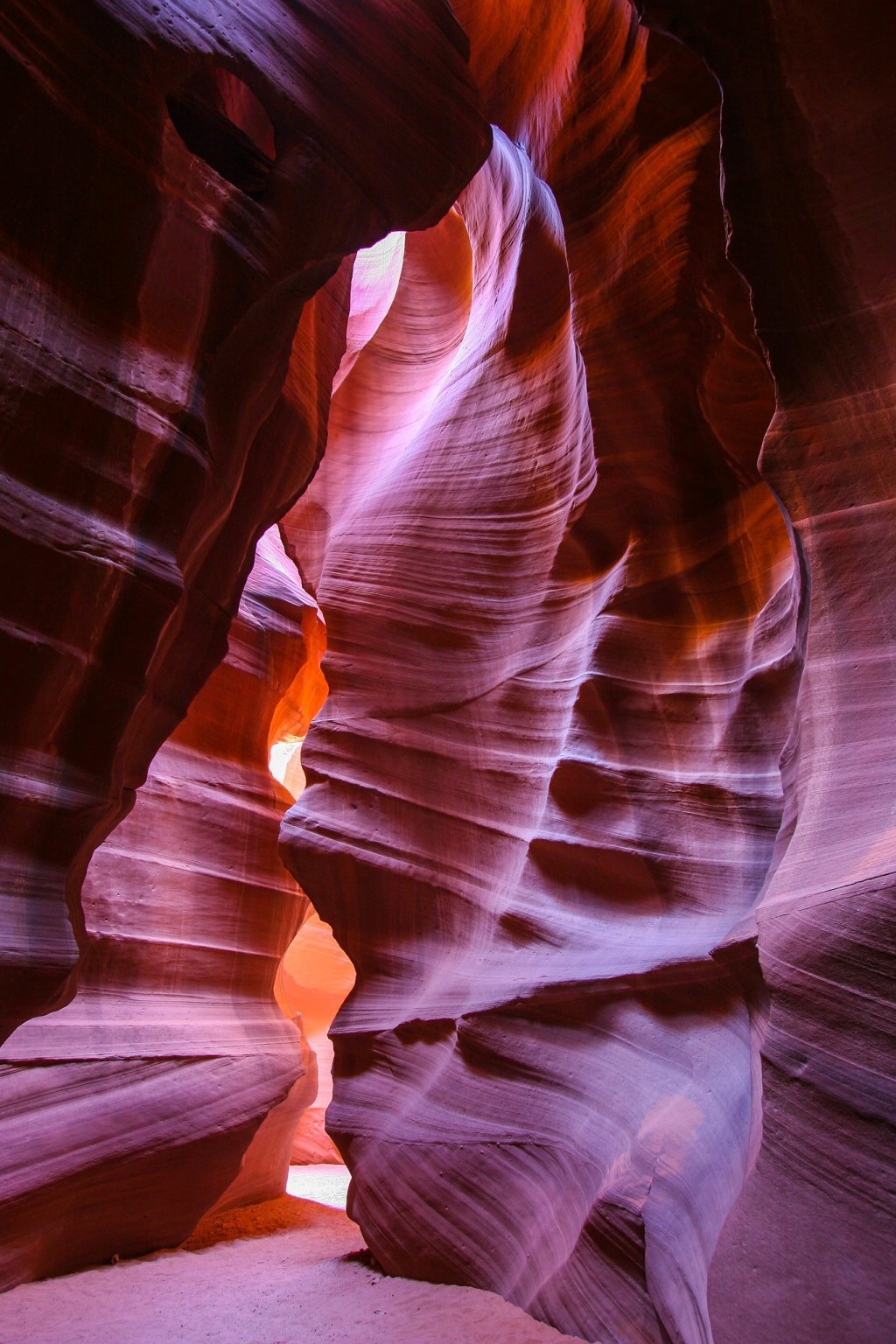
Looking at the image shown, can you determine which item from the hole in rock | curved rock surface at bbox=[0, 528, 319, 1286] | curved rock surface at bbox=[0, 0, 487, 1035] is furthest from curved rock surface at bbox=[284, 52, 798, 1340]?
the hole in rock

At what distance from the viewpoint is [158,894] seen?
6898mm

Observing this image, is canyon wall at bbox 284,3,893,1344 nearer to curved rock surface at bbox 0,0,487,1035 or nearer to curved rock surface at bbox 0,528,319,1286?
→ curved rock surface at bbox 0,528,319,1286

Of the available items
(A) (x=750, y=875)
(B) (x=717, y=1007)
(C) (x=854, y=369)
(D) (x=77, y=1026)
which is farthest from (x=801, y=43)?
(D) (x=77, y=1026)

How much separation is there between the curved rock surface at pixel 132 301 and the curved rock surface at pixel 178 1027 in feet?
8.43

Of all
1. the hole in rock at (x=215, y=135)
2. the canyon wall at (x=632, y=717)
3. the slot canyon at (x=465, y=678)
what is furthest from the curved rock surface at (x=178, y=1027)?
the hole in rock at (x=215, y=135)

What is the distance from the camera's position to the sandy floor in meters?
3.95

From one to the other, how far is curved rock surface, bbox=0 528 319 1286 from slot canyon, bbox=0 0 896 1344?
0.03 metres

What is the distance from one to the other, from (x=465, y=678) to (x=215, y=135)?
12.8ft

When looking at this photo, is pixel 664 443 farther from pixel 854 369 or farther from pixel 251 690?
pixel 251 690

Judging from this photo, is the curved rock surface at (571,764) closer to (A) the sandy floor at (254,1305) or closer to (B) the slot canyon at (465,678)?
(B) the slot canyon at (465,678)

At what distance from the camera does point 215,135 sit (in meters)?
3.97

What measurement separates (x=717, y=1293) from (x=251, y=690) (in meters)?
6.78

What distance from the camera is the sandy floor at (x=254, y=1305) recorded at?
3.95 meters

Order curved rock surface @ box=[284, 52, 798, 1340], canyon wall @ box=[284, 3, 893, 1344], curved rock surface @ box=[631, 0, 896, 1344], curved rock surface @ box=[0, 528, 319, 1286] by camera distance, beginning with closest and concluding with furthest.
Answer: curved rock surface @ box=[631, 0, 896, 1344] → canyon wall @ box=[284, 3, 893, 1344] → curved rock surface @ box=[284, 52, 798, 1340] → curved rock surface @ box=[0, 528, 319, 1286]
